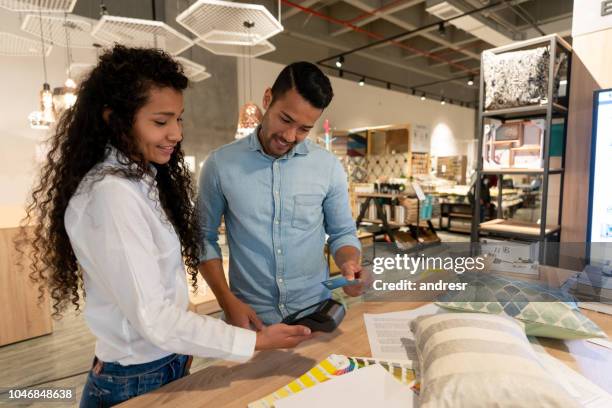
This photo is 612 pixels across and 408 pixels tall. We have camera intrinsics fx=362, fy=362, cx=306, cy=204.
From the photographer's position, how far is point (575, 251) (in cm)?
162

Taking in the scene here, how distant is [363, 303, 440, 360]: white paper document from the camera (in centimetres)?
95

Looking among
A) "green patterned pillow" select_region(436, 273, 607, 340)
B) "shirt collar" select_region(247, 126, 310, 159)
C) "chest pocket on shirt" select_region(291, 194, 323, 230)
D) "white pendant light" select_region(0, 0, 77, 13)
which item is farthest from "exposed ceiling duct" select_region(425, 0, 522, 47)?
"green patterned pillow" select_region(436, 273, 607, 340)

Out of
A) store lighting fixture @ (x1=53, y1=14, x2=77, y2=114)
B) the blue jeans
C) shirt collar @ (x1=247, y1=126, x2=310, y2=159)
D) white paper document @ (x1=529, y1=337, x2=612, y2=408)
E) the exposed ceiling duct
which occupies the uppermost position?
the exposed ceiling duct

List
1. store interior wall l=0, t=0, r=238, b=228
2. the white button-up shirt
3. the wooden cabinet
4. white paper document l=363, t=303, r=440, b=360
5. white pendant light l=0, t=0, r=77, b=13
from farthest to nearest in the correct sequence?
1. store interior wall l=0, t=0, r=238, b=228
2. the wooden cabinet
3. white pendant light l=0, t=0, r=77, b=13
4. white paper document l=363, t=303, r=440, b=360
5. the white button-up shirt

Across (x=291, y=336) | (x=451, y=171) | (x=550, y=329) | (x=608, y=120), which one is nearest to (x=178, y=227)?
(x=291, y=336)

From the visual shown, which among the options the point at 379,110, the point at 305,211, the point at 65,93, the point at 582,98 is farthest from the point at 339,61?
the point at 305,211

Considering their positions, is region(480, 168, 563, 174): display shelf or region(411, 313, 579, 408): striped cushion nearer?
region(411, 313, 579, 408): striped cushion

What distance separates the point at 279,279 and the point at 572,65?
191cm

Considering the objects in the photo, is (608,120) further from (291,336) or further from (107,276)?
(107,276)

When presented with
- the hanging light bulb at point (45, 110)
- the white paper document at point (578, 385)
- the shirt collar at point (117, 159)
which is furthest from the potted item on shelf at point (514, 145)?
the hanging light bulb at point (45, 110)

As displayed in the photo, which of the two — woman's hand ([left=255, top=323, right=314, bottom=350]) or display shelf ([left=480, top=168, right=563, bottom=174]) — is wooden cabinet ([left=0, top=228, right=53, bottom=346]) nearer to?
woman's hand ([left=255, top=323, right=314, bottom=350])

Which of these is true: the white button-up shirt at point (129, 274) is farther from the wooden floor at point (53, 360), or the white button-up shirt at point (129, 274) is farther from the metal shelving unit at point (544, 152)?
the metal shelving unit at point (544, 152)

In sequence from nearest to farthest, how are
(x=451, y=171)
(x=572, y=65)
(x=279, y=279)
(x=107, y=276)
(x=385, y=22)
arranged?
(x=107, y=276)
(x=279, y=279)
(x=572, y=65)
(x=385, y=22)
(x=451, y=171)

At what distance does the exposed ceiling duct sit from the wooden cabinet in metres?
5.84
